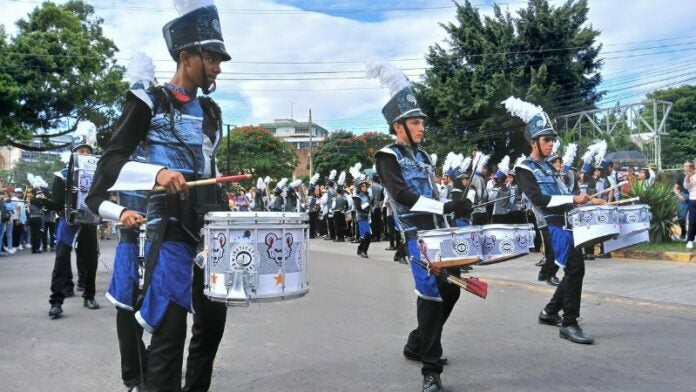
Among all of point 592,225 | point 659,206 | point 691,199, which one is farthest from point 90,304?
point 691,199

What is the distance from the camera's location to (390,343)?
578cm

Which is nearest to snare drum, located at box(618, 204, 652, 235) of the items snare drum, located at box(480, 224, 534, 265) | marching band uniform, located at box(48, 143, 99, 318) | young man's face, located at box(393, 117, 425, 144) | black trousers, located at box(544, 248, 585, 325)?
black trousers, located at box(544, 248, 585, 325)

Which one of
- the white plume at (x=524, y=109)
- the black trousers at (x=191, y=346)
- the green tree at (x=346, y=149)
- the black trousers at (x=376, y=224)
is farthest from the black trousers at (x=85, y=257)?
the green tree at (x=346, y=149)

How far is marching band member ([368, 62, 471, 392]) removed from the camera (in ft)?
14.2

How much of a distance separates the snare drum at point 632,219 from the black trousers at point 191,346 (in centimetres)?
410

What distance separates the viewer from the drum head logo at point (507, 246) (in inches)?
167

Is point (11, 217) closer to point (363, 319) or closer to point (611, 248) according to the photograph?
point (363, 319)

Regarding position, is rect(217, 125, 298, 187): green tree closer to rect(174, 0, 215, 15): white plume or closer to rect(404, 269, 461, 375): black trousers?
rect(404, 269, 461, 375): black trousers

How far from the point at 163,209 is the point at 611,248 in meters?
4.82

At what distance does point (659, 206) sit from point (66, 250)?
1144 centimetres

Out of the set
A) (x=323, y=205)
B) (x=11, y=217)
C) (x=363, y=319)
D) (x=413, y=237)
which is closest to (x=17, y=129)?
(x=11, y=217)

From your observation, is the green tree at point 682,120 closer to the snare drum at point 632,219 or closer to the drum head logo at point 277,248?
the snare drum at point 632,219

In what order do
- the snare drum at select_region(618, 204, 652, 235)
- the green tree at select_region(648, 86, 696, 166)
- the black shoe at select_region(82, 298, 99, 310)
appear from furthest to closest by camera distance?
the green tree at select_region(648, 86, 696, 166) → the black shoe at select_region(82, 298, 99, 310) → the snare drum at select_region(618, 204, 652, 235)

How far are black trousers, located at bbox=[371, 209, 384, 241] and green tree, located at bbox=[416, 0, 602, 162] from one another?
1230 cm
